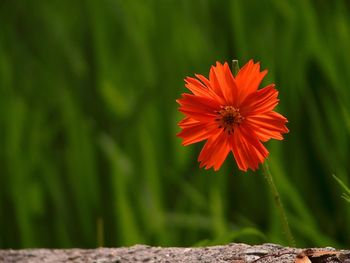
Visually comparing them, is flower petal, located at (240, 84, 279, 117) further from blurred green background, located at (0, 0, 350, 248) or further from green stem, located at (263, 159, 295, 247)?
blurred green background, located at (0, 0, 350, 248)

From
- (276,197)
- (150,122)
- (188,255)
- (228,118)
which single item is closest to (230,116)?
(228,118)

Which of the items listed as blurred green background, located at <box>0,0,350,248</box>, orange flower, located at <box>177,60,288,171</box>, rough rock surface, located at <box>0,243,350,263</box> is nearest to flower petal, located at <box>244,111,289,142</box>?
orange flower, located at <box>177,60,288,171</box>

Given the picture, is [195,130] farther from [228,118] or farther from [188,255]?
[188,255]

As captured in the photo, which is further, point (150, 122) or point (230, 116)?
point (150, 122)

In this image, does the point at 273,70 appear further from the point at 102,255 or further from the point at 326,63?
the point at 102,255

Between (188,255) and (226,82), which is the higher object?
(226,82)

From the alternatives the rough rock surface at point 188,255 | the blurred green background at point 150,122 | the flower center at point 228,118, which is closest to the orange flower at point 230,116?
the flower center at point 228,118
